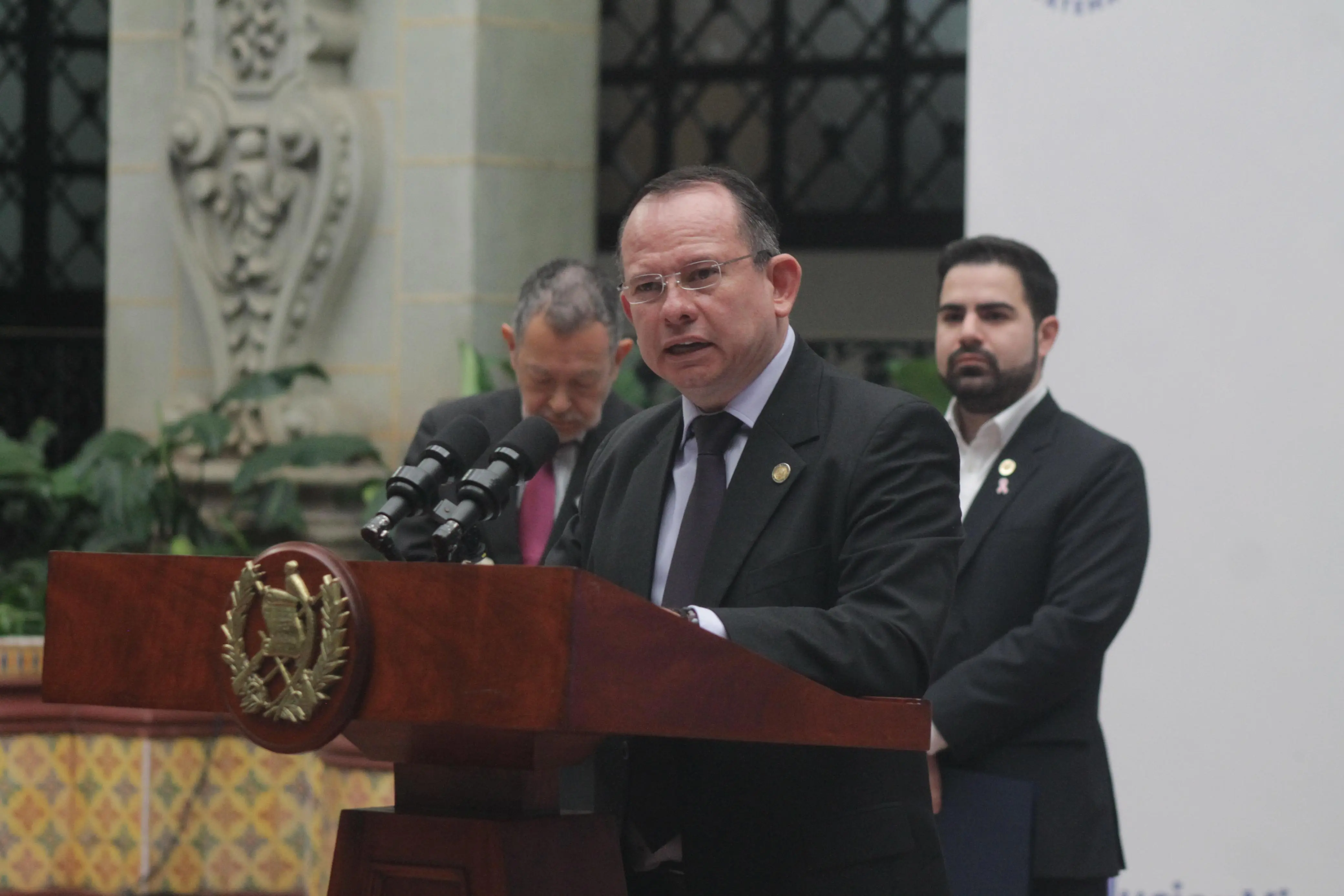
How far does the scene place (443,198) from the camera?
699cm

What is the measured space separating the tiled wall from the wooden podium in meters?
4.81

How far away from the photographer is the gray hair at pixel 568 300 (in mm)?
4098

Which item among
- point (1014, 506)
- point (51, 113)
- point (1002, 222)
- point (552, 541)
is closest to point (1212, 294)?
point (1002, 222)

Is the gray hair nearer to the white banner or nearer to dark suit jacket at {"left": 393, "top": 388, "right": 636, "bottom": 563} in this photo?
dark suit jacket at {"left": 393, "top": 388, "right": 636, "bottom": 563}

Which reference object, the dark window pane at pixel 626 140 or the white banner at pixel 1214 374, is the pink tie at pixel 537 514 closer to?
the white banner at pixel 1214 374

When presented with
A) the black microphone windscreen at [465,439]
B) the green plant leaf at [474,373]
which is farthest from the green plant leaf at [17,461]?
the black microphone windscreen at [465,439]

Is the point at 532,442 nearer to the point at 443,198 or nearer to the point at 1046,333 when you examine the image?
the point at 1046,333

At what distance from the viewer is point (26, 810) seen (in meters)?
6.16

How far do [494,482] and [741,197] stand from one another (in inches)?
23.3

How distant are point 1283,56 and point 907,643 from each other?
282 cm

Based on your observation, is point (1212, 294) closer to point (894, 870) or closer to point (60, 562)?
point (894, 870)

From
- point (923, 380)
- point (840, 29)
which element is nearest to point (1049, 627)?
point (923, 380)

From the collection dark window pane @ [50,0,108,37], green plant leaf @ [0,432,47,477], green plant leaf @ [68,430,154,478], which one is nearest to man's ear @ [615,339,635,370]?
green plant leaf @ [68,430,154,478]

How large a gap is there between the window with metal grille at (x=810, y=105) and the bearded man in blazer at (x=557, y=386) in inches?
167
